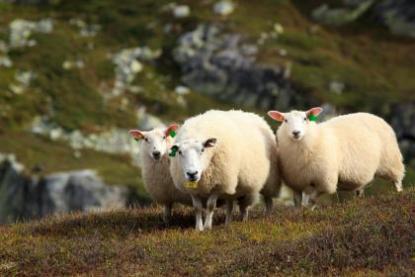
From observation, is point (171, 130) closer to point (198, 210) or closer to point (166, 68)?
point (198, 210)

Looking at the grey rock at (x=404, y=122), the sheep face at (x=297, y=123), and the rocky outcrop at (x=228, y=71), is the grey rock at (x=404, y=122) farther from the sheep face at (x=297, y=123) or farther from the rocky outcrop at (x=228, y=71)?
the sheep face at (x=297, y=123)

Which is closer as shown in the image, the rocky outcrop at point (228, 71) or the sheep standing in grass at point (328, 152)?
the sheep standing in grass at point (328, 152)

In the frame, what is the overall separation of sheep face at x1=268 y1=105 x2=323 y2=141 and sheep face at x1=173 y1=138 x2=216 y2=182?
9.02 ft

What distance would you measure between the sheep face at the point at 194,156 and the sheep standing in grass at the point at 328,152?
9.52 ft

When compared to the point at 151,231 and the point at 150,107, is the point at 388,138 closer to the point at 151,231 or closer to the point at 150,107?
the point at 151,231

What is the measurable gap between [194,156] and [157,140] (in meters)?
2.33

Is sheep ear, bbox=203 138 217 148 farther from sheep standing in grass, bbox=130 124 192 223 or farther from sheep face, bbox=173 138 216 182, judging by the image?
sheep standing in grass, bbox=130 124 192 223

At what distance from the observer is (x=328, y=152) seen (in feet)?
64.5

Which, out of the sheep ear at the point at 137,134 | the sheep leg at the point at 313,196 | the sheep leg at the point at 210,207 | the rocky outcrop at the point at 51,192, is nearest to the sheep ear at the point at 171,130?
the sheep ear at the point at 137,134

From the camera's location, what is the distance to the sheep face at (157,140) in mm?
18766

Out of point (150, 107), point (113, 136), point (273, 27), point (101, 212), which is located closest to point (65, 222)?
point (101, 212)

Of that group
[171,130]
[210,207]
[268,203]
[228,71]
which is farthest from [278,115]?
[228,71]

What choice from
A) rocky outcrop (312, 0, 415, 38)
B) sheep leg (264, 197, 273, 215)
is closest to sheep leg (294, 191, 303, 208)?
sheep leg (264, 197, 273, 215)

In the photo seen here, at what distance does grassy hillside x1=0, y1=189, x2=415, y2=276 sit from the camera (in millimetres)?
13109
